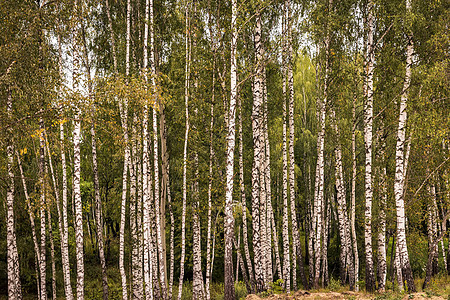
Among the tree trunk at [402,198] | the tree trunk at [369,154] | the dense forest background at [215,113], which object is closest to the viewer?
the dense forest background at [215,113]

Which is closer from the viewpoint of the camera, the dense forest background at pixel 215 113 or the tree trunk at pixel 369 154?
the dense forest background at pixel 215 113

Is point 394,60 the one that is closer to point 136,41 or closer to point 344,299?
point 344,299

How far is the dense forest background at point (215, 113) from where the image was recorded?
893 centimetres

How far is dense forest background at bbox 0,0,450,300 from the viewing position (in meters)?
8.93

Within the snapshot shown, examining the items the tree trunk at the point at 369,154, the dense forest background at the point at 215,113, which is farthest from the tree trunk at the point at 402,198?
the tree trunk at the point at 369,154

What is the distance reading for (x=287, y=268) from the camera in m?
12.7

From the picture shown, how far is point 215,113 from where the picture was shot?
46.1 feet

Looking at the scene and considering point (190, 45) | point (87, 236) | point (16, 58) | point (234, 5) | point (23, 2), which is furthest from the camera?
point (87, 236)

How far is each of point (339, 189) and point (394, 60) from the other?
586 cm

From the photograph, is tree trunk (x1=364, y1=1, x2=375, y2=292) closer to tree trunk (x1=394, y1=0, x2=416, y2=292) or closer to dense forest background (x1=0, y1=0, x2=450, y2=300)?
dense forest background (x1=0, y1=0, x2=450, y2=300)

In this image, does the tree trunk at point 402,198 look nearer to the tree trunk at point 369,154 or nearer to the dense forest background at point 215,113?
the dense forest background at point 215,113

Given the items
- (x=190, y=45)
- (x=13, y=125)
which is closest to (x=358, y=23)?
(x=190, y=45)

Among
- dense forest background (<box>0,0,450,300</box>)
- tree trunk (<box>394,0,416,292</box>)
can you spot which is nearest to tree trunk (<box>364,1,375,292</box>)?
dense forest background (<box>0,0,450,300</box>)

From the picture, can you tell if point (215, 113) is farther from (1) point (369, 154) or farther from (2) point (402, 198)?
(2) point (402, 198)
